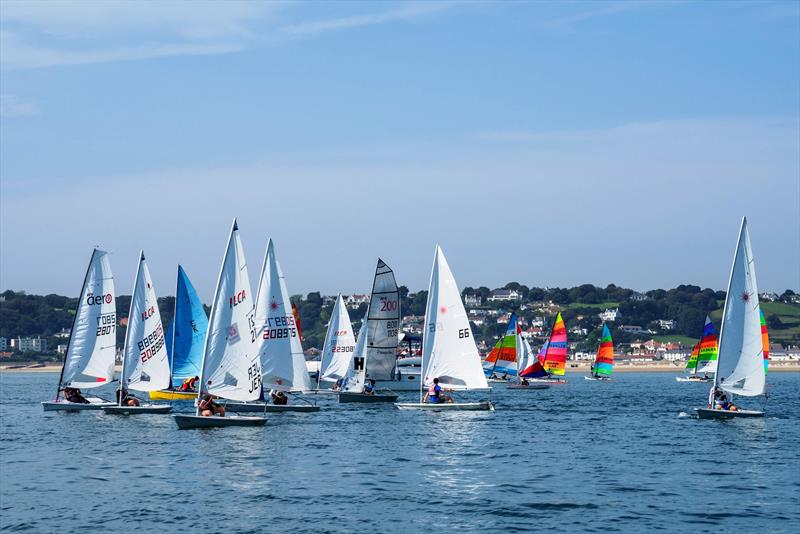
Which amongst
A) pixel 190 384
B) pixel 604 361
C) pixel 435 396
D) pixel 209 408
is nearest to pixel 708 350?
pixel 604 361

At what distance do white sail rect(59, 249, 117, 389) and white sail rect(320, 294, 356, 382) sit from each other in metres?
22.1

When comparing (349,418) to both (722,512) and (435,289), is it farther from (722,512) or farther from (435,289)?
(722,512)

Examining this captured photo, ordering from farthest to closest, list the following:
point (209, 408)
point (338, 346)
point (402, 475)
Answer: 1. point (338, 346)
2. point (209, 408)
3. point (402, 475)

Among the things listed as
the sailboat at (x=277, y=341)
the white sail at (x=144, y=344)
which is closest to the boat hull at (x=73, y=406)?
the white sail at (x=144, y=344)

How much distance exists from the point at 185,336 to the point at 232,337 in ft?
66.3

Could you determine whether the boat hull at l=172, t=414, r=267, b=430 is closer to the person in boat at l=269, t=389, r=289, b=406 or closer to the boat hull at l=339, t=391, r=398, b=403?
the person in boat at l=269, t=389, r=289, b=406

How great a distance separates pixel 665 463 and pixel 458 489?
9470 mm

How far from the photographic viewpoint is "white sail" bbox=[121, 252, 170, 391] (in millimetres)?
60344

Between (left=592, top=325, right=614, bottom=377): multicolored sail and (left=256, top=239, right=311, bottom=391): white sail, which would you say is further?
(left=592, top=325, right=614, bottom=377): multicolored sail

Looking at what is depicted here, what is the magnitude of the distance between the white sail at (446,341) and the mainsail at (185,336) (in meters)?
17.5

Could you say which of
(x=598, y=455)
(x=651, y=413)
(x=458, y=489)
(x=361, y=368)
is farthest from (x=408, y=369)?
(x=458, y=489)

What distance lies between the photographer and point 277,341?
191 feet

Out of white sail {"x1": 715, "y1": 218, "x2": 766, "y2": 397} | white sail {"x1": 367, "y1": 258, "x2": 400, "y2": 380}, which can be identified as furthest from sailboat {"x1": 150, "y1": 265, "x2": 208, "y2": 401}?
white sail {"x1": 715, "y1": 218, "x2": 766, "y2": 397}

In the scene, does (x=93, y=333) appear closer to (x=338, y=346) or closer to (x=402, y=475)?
(x=338, y=346)
